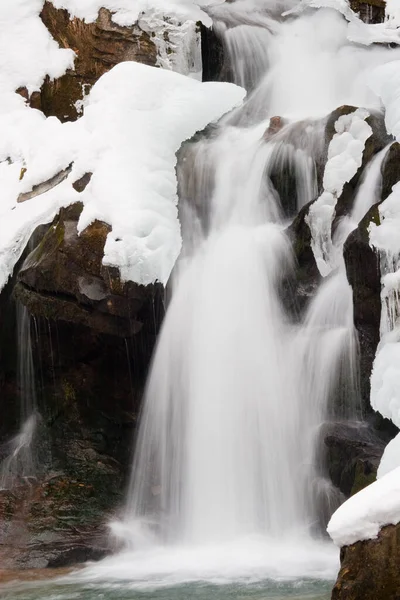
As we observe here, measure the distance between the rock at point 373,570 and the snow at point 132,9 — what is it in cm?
1006

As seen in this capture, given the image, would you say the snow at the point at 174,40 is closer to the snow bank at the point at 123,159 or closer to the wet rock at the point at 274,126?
the snow bank at the point at 123,159

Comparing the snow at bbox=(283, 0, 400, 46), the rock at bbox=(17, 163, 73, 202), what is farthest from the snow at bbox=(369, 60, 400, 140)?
the rock at bbox=(17, 163, 73, 202)

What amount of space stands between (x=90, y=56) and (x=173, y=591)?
8945 millimetres

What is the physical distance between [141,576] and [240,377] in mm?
2135

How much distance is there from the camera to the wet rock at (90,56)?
11750 millimetres

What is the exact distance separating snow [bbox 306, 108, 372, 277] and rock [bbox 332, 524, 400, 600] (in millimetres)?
4540

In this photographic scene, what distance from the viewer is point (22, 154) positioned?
10070mm

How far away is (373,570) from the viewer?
10.7 feet

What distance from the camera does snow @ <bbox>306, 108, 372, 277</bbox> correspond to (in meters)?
7.73

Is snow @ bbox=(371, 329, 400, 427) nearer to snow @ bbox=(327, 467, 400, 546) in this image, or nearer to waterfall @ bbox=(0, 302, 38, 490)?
snow @ bbox=(327, 467, 400, 546)

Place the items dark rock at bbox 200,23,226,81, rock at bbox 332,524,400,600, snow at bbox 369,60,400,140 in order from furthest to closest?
1. dark rock at bbox 200,23,226,81
2. snow at bbox 369,60,400,140
3. rock at bbox 332,524,400,600

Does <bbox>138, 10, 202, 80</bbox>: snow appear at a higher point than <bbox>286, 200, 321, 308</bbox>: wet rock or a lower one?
higher

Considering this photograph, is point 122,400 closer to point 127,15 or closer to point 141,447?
point 141,447

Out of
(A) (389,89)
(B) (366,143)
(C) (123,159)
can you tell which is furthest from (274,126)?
(C) (123,159)
